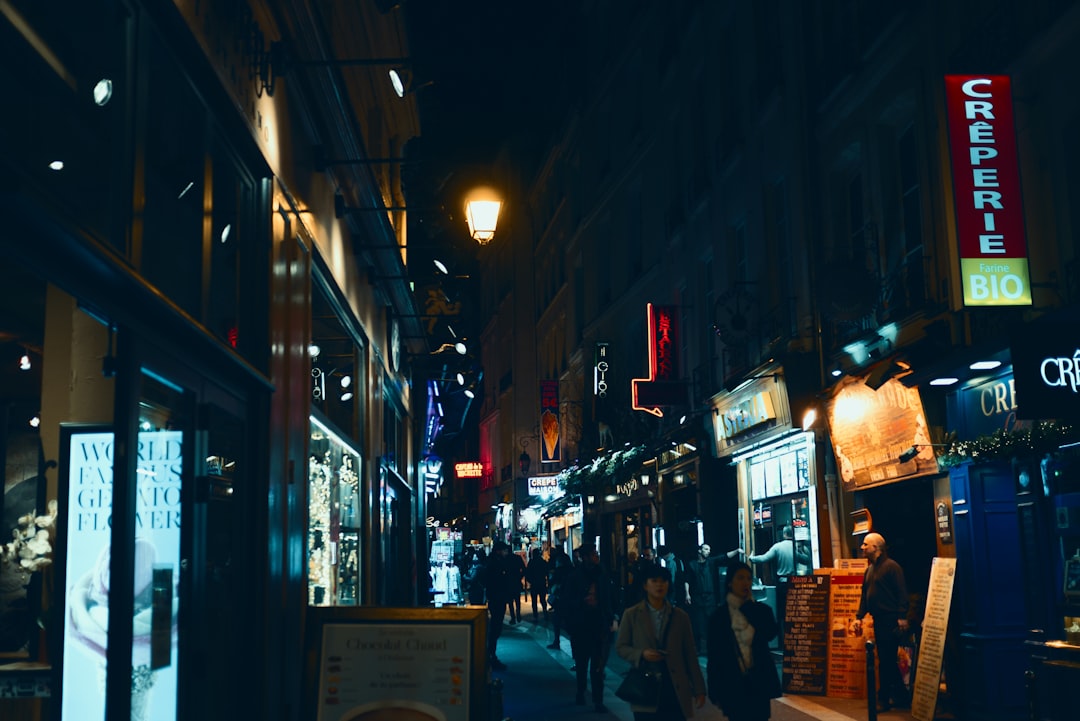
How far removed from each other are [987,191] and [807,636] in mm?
6076

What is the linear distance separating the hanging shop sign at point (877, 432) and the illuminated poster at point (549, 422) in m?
25.3

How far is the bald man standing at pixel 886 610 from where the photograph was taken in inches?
522

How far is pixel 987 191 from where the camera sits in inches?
448

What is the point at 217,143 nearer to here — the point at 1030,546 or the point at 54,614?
the point at 54,614

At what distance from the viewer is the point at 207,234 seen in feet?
24.3

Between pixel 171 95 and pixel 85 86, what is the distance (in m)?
1.36

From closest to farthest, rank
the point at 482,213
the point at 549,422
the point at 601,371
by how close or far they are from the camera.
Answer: the point at 482,213 < the point at 601,371 < the point at 549,422

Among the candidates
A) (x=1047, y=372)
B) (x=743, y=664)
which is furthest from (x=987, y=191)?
(x=743, y=664)

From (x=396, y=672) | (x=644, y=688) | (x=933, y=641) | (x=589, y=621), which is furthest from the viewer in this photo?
(x=589, y=621)

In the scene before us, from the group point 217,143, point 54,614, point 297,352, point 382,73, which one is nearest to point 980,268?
point 297,352

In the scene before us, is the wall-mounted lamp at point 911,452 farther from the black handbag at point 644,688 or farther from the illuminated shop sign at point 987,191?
the black handbag at point 644,688

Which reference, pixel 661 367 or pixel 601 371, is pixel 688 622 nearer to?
pixel 661 367

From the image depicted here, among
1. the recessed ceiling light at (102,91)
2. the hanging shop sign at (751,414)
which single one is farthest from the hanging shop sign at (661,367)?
the recessed ceiling light at (102,91)

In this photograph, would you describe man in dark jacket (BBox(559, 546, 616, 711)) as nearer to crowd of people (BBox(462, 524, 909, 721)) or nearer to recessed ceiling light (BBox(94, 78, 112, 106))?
crowd of people (BBox(462, 524, 909, 721))
